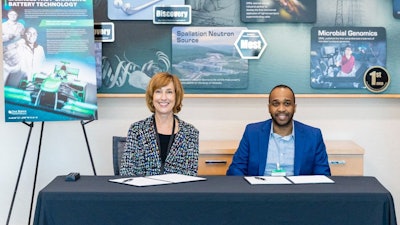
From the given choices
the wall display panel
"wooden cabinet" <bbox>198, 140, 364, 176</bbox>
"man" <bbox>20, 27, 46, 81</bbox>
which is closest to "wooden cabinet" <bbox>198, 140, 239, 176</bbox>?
"wooden cabinet" <bbox>198, 140, 364, 176</bbox>

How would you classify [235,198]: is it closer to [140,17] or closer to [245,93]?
[245,93]

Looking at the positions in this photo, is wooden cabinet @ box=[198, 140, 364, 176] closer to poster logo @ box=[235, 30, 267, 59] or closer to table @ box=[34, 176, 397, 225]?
poster logo @ box=[235, 30, 267, 59]

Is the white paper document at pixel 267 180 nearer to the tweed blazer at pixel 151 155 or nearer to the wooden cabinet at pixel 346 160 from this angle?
the tweed blazer at pixel 151 155

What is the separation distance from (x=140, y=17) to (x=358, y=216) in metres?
2.28

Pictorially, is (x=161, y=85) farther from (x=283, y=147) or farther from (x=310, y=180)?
(x=310, y=180)

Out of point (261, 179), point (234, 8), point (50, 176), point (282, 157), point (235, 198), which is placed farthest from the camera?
point (50, 176)

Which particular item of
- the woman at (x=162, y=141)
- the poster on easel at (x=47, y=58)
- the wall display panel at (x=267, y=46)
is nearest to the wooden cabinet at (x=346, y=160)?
the wall display panel at (x=267, y=46)

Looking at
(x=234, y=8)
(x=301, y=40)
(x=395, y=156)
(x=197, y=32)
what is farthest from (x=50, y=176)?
(x=395, y=156)

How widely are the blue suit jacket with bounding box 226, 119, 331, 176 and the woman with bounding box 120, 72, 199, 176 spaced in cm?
28

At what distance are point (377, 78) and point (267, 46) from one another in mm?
814

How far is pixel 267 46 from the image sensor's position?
3959 millimetres

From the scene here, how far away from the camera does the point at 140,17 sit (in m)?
3.96

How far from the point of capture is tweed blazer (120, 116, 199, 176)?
2.92 m

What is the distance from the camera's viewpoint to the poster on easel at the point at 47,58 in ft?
12.1
